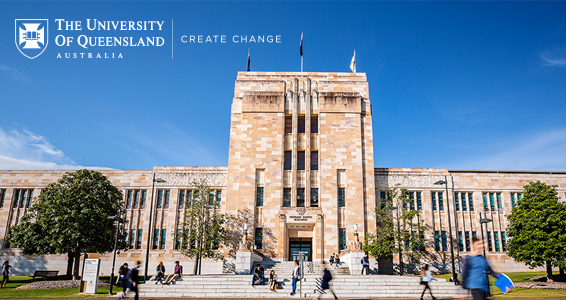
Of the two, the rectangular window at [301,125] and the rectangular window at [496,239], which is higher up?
the rectangular window at [301,125]

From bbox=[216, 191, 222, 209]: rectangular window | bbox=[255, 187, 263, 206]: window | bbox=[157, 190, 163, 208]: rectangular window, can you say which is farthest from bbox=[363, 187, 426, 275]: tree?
bbox=[157, 190, 163, 208]: rectangular window

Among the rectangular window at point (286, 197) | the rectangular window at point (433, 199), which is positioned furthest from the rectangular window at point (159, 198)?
the rectangular window at point (433, 199)

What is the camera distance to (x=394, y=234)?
33.7 meters

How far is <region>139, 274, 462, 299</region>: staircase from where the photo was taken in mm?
22281

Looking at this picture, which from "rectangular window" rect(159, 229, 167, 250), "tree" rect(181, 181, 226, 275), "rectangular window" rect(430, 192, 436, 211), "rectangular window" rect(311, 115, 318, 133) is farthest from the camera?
"rectangular window" rect(430, 192, 436, 211)

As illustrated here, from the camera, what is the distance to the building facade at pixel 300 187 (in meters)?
36.5

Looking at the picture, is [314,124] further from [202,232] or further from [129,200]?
[129,200]

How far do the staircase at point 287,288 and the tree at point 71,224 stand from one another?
27.5ft

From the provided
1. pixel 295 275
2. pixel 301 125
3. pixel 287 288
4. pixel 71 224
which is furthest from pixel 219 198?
pixel 295 275

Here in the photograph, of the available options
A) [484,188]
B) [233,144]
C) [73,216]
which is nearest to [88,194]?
[73,216]

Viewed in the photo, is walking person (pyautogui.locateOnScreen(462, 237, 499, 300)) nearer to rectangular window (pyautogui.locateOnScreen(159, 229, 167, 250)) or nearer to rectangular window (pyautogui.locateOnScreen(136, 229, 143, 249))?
rectangular window (pyautogui.locateOnScreen(159, 229, 167, 250))

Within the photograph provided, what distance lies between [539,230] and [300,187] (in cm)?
1918

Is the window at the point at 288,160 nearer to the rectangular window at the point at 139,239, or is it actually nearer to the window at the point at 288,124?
the window at the point at 288,124

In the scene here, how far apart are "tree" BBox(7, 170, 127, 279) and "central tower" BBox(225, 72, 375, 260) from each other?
11078 millimetres
